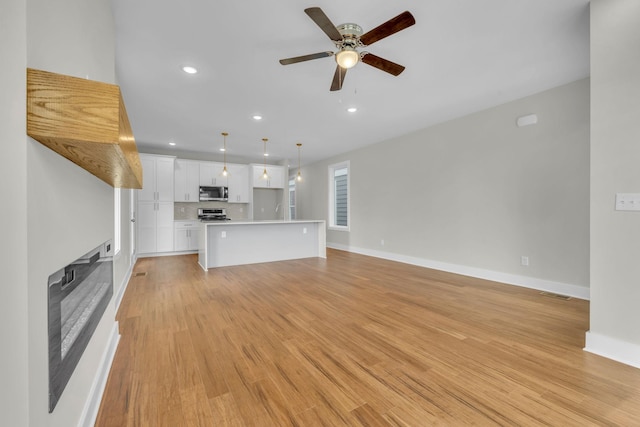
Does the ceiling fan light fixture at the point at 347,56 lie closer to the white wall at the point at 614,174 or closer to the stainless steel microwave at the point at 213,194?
the white wall at the point at 614,174

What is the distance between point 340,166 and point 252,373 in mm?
6257

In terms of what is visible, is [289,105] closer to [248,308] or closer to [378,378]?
[248,308]

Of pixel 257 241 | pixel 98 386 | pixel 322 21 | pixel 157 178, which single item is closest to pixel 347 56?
pixel 322 21

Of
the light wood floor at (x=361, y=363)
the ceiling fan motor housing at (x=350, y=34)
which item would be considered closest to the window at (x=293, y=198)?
the light wood floor at (x=361, y=363)

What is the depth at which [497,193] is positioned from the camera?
4086 millimetres

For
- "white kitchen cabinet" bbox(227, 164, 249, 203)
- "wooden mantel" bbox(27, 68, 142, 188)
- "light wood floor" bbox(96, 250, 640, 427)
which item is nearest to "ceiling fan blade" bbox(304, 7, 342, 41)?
"wooden mantel" bbox(27, 68, 142, 188)

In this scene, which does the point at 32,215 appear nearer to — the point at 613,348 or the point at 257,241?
the point at 613,348

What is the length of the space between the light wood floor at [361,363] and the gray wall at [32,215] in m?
0.65

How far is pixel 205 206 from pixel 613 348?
7668 mm

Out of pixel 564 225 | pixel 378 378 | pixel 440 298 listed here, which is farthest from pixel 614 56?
pixel 378 378

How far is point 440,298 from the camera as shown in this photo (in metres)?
3.36

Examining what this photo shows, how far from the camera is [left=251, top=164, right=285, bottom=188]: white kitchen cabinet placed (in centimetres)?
777

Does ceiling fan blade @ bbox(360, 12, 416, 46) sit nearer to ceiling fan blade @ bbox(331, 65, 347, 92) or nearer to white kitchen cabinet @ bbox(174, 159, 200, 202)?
ceiling fan blade @ bbox(331, 65, 347, 92)

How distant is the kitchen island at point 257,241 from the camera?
5168mm
